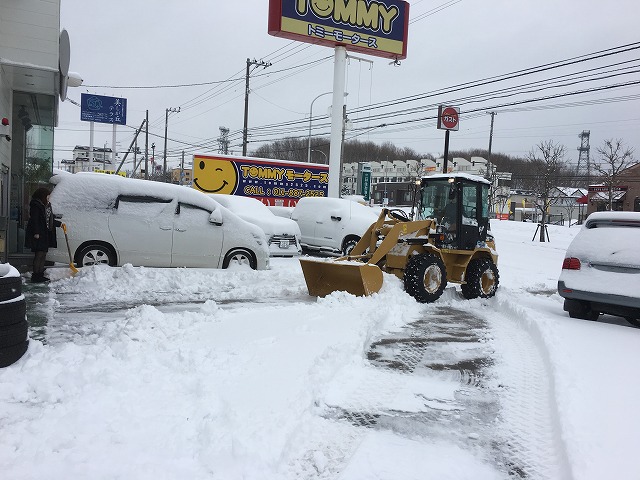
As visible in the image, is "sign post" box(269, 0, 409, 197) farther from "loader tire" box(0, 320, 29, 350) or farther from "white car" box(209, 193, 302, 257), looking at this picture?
"loader tire" box(0, 320, 29, 350)

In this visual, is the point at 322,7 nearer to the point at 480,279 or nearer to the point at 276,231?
the point at 276,231

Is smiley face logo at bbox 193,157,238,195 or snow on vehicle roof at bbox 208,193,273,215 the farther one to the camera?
smiley face logo at bbox 193,157,238,195

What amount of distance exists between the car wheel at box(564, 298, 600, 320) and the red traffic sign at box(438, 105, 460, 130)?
12.0 metres

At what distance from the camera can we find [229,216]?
1072 centimetres

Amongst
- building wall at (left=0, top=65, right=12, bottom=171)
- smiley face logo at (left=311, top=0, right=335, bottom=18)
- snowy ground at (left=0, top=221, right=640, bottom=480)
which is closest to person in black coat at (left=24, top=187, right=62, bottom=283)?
snowy ground at (left=0, top=221, right=640, bottom=480)

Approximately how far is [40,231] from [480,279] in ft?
27.0

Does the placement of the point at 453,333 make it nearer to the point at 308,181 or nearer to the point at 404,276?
the point at 404,276

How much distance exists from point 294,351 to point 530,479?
2.61 metres

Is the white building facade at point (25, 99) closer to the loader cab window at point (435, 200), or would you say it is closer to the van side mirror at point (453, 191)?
the loader cab window at point (435, 200)

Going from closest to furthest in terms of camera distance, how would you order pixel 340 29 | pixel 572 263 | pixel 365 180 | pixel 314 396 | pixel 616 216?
pixel 314 396 → pixel 616 216 → pixel 572 263 → pixel 340 29 → pixel 365 180

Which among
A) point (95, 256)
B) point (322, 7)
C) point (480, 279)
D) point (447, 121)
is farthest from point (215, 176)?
point (480, 279)

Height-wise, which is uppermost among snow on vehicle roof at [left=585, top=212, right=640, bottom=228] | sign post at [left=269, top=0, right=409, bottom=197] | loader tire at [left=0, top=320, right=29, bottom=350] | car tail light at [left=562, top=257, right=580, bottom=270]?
sign post at [left=269, top=0, right=409, bottom=197]

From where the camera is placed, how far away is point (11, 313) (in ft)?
14.5

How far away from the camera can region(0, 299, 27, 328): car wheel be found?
4367 mm
